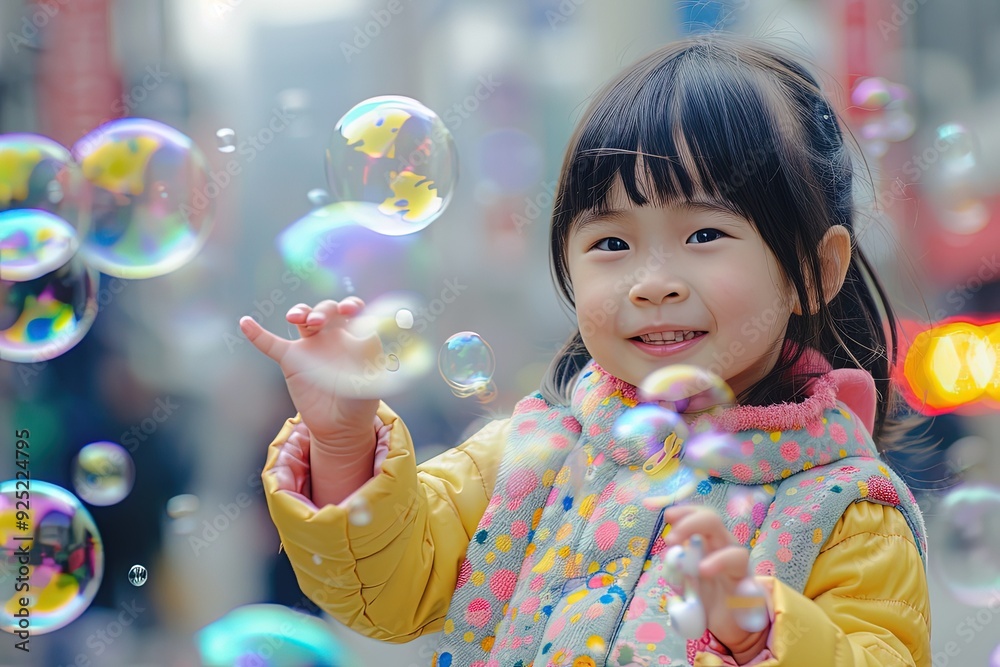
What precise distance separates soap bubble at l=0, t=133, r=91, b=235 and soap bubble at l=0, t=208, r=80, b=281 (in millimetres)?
14

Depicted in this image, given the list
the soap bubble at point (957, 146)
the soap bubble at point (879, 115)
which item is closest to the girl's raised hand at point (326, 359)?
the soap bubble at point (879, 115)

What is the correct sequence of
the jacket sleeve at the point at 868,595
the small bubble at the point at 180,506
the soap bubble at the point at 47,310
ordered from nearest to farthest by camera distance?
the jacket sleeve at the point at 868,595
the soap bubble at the point at 47,310
the small bubble at the point at 180,506

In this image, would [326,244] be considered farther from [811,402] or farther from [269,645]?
[811,402]

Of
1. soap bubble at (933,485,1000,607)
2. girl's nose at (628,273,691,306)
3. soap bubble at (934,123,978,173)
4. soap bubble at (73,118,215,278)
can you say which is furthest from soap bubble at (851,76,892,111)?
soap bubble at (73,118,215,278)

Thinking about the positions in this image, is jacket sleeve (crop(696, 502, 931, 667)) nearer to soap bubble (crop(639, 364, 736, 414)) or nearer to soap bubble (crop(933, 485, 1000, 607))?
soap bubble (crop(639, 364, 736, 414))

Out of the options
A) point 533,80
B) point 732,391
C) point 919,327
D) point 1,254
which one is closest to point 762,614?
point 732,391

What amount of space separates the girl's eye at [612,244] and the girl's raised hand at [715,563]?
361 millimetres

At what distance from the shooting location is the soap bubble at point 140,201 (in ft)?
6.00

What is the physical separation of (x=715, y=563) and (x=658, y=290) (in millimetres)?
332

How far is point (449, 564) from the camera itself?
1270 millimetres

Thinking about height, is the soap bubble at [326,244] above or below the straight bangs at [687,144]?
below

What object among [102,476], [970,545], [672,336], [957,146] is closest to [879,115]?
[957,146]

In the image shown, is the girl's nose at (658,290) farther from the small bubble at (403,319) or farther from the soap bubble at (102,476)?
the soap bubble at (102,476)

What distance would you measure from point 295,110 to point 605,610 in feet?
11.8
